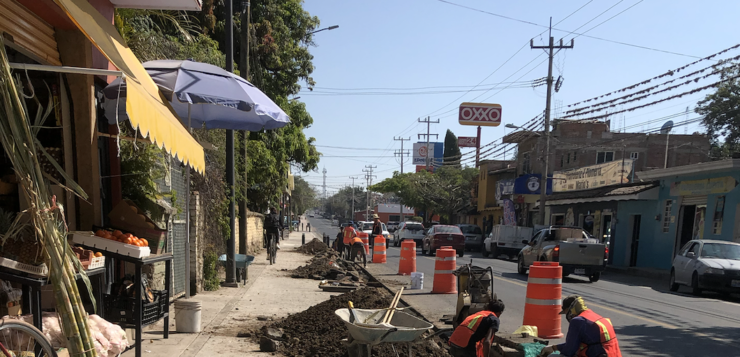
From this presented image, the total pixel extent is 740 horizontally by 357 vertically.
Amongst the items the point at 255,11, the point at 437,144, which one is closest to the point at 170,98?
the point at 255,11

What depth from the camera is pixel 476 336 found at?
6.34 metres

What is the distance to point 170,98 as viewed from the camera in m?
8.13

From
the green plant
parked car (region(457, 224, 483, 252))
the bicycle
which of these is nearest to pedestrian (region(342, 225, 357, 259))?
the green plant

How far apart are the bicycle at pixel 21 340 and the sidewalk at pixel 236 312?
101 inches

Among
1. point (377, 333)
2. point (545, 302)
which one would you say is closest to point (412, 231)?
point (545, 302)

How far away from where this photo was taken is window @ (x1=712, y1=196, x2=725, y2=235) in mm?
23484

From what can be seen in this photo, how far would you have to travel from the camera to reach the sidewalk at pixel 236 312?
295 inches

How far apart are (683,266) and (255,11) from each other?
18.4 metres

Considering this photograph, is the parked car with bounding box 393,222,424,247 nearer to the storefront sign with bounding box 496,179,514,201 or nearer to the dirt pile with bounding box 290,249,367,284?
the storefront sign with bounding box 496,179,514,201

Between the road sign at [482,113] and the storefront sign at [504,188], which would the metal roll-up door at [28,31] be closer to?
the storefront sign at [504,188]

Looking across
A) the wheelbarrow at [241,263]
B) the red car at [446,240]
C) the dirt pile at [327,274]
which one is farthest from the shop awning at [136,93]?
the red car at [446,240]

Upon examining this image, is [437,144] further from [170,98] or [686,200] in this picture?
[170,98]

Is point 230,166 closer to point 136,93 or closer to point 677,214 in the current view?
point 136,93

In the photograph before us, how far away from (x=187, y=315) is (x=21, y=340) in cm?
408
